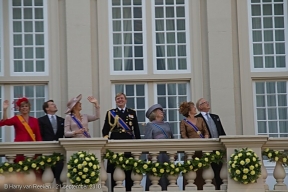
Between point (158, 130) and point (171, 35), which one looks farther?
point (171, 35)

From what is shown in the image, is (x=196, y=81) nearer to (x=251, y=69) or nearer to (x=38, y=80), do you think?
(x=251, y=69)

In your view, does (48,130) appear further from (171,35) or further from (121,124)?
(171,35)

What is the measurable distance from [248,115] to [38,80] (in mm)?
4060

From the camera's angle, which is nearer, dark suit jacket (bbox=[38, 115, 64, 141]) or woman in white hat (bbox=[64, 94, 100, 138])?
woman in white hat (bbox=[64, 94, 100, 138])

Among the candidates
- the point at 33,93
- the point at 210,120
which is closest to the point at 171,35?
the point at 210,120

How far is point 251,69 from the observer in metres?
14.6

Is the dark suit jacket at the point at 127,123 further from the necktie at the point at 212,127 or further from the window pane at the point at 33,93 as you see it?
the window pane at the point at 33,93

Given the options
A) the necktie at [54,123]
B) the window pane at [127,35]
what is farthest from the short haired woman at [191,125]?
the necktie at [54,123]

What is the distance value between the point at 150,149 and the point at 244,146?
60.0 inches

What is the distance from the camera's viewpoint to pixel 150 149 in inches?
478

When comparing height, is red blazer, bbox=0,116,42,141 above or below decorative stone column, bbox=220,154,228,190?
above

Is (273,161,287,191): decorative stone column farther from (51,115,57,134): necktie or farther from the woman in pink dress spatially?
the woman in pink dress

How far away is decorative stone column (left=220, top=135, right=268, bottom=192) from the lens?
12070mm

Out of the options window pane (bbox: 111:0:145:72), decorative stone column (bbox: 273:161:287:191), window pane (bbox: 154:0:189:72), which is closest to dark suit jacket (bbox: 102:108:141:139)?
window pane (bbox: 111:0:145:72)
